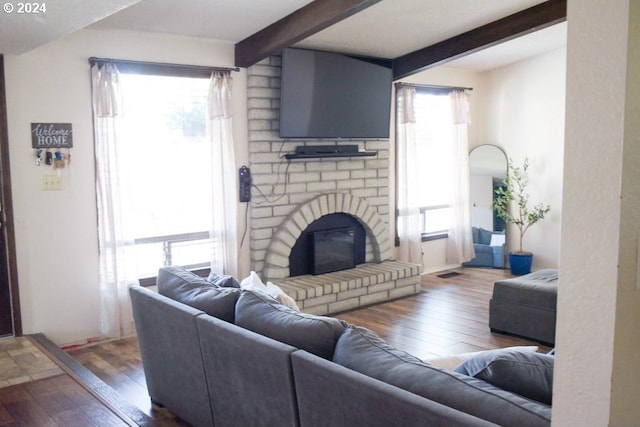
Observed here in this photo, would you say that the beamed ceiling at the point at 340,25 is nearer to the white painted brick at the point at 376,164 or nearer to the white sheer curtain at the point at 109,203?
the white sheer curtain at the point at 109,203

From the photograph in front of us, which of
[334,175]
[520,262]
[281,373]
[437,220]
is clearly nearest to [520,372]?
[281,373]

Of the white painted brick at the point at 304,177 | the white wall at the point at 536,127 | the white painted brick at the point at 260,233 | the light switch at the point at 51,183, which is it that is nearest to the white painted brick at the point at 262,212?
the white painted brick at the point at 260,233

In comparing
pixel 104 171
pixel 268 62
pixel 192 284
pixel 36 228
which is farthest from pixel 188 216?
pixel 192 284

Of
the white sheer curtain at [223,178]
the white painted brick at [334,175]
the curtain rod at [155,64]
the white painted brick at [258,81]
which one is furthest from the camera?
the white painted brick at [334,175]

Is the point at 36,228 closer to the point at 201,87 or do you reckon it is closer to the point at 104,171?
the point at 104,171

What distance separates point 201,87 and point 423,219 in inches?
126

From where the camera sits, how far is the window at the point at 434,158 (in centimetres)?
670

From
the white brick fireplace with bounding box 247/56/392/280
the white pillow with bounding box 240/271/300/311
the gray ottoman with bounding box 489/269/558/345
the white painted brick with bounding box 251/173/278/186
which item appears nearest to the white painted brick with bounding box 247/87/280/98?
the white brick fireplace with bounding box 247/56/392/280

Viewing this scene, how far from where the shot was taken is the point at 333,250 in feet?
18.7

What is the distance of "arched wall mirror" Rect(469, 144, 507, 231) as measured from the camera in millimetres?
7078

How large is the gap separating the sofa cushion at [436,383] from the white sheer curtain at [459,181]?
4.96m

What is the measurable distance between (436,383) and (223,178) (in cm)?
344

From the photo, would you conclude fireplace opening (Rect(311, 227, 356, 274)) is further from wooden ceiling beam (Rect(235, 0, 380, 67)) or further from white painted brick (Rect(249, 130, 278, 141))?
wooden ceiling beam (Rect(235, 0, 380, 67))

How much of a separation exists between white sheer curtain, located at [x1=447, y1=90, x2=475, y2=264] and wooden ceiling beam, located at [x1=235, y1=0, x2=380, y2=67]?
9.64 feet
